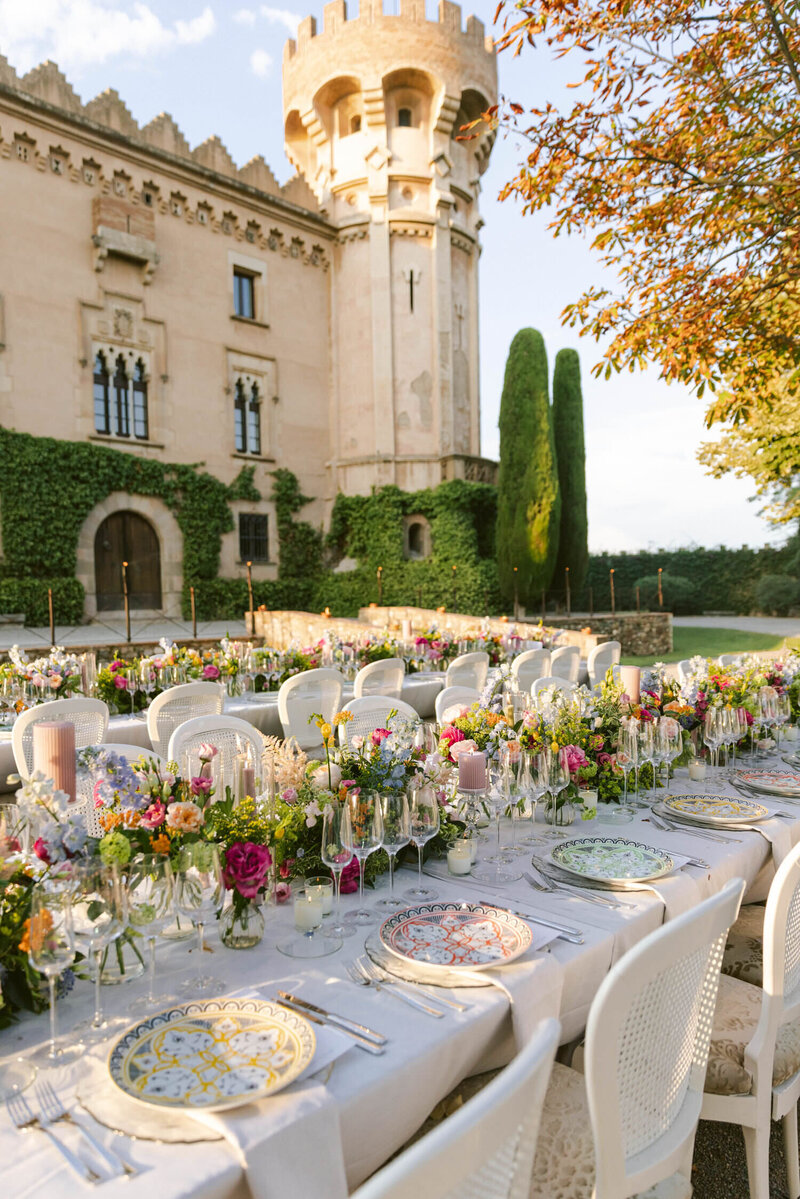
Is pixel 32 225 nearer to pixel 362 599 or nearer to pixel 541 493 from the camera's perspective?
pixel 362 599

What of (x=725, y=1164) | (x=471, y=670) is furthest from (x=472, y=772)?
(x=471, y=670)

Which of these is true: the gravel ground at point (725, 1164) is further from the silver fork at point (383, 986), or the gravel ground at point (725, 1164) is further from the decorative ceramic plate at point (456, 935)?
the silver fork at point (383, 986)

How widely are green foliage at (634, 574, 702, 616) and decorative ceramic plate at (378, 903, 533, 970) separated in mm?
26324

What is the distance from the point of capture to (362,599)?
2064cm

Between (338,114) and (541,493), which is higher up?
(338,114)

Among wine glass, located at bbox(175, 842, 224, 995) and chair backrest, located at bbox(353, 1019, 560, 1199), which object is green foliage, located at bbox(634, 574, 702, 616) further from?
chair backrest, located at bbox(353, 1019, 560, 1199)

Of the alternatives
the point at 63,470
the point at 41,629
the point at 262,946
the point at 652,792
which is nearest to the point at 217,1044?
the point at 262,946

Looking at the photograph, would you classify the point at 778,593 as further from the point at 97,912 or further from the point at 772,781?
the point at 97,912

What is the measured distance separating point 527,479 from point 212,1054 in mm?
18027

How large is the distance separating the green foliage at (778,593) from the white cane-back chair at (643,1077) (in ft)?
89.5

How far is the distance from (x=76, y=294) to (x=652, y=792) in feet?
57.8

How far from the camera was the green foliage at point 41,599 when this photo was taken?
15477mm

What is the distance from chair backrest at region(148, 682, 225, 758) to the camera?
503 centimetres

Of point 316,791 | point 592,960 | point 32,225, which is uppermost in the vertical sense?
point 32,225
